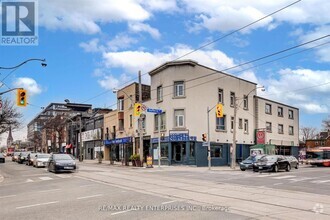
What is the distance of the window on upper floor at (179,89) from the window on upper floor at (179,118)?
1865 millimetres

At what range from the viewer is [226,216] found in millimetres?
10039

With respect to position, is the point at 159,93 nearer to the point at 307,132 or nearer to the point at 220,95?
the point at 220,95

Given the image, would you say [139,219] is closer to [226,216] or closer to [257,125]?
[226,216]

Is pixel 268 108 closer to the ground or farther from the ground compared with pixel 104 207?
farther from the ground

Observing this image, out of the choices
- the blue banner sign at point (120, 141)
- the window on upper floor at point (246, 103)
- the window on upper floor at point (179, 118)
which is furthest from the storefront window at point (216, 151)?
the blue banner sign at point (120, 141)

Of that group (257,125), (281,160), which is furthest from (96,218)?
(257,125)

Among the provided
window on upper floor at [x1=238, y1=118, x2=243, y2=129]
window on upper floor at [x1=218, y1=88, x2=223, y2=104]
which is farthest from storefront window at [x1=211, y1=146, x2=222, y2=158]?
window on upper floor at [x1=218, y1=88, x2=223, y2=104]

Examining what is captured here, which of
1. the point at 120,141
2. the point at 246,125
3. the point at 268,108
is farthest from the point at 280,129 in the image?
the point at 120,141

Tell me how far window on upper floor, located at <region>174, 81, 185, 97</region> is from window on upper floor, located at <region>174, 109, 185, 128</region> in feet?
6.12

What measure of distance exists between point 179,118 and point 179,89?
134 inches

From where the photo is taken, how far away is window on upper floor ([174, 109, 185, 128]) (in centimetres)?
4347

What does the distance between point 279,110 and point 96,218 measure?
55.3 m

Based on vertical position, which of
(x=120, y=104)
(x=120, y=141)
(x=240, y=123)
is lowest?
(x=120, y=141)

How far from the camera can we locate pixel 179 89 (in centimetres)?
4412
